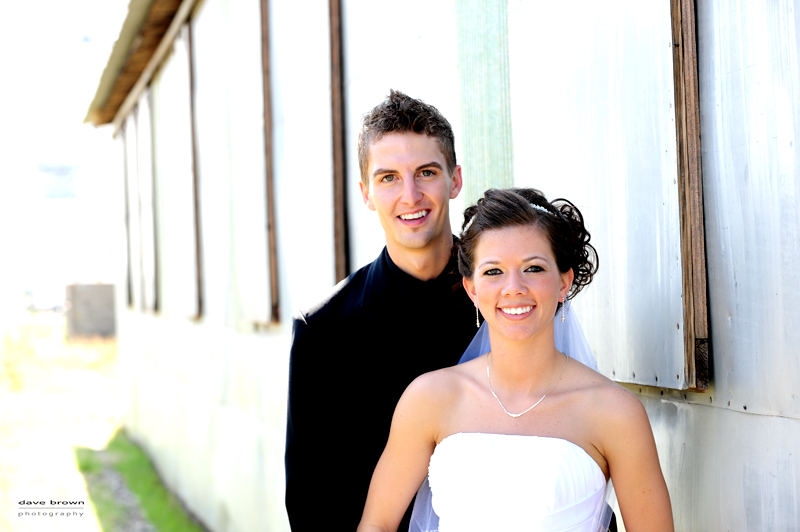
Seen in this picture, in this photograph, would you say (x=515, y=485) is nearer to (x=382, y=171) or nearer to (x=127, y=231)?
(x=382, y=171)

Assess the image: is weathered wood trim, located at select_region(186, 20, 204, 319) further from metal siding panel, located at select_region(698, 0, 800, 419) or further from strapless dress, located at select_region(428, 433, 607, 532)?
metal siding panel, located at select_region(698, 0, 800, 419)

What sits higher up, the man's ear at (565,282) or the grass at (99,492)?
the man's ear at (565,282)

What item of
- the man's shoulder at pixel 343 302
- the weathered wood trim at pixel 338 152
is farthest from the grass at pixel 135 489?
the man's shoulder at pixel 343 302

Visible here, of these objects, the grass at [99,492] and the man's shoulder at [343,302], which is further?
the grass at [99,492]

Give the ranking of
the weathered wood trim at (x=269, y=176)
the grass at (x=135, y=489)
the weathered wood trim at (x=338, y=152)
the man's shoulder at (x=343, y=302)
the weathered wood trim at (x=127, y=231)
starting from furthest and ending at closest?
the weathered wood trim at (x=127, y=231), the grass at (x=135, y=489), the weathered wood trim at (x=269, y=176), the weathered wood trim at (x=338, y=152), the man's shoulder at (x=343, y=302)

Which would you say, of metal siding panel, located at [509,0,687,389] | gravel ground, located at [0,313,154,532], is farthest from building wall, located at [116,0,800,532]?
gravel ground, located at [0,313,154,532]

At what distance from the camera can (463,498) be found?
2.04 meters

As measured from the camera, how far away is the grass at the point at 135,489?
8.56 m

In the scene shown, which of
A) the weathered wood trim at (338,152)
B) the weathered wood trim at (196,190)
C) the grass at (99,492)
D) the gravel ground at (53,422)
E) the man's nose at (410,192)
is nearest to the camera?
→ the man's nose at (410,192)

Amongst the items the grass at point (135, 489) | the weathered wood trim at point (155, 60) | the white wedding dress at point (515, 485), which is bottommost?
the grass at point (135, 489)

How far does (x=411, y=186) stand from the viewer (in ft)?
7.79

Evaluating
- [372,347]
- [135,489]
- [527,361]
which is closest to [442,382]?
[527,361]

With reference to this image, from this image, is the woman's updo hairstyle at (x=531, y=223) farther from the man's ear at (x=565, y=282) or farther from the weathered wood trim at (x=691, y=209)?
the weathered wood trim at (x=691, y=209)

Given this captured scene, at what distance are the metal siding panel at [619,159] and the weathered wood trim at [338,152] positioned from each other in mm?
2142
